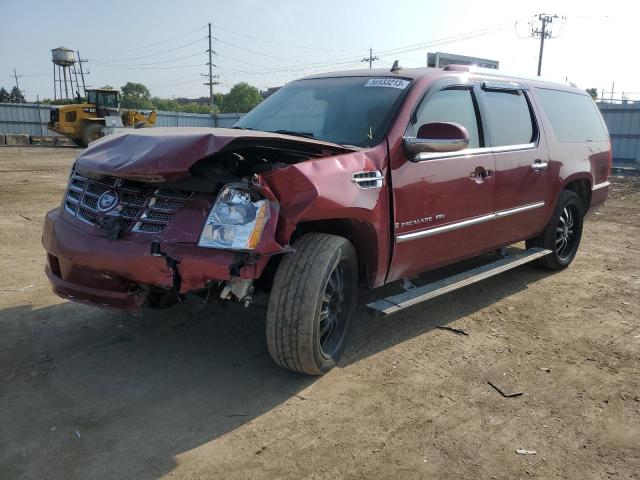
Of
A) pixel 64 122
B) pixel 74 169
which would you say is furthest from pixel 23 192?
pixel 64 122

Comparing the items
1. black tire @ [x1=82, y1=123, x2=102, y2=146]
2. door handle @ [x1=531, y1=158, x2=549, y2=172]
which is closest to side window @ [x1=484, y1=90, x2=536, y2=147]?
door handle @ [x1=531, y1=158, x2=549, y2=172]

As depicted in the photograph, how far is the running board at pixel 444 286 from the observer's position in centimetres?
349

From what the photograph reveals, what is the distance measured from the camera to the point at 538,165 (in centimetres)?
498

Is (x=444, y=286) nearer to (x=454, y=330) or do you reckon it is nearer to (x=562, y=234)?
(x=454, y=330)

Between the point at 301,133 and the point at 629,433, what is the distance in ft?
8.97

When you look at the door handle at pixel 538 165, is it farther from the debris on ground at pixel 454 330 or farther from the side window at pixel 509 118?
the debris on ground at pixel 454 330

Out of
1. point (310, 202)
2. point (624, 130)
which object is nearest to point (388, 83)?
point (310, 202)

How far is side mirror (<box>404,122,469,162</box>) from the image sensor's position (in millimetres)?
3533

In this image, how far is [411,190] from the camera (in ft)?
12.0

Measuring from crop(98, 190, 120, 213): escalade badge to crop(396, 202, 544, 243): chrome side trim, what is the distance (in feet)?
5.82

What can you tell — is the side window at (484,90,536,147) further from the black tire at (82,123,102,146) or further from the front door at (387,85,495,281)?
the black tire at (82,123,102,146)

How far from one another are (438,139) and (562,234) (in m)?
2.97

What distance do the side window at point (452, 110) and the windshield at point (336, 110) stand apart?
0.22 meters

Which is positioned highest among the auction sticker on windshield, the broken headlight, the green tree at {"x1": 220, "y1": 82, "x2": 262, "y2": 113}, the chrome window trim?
the green tree at {"x1": 220, "y1": 82, "x2": 262, "y2": 113}
